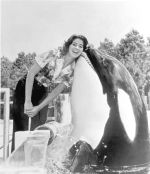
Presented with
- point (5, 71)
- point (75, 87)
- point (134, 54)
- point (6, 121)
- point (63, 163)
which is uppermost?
point (134, 54)

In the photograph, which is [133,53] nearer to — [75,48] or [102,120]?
[75,48]

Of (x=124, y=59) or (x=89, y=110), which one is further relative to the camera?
(x=124, y=59)

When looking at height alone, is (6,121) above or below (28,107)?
below

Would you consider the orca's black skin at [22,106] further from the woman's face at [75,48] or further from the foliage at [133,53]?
the foliage at [133,53]

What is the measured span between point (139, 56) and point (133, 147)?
2.40ft

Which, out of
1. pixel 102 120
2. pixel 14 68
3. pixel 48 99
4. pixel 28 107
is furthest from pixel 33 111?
pixel 102 120

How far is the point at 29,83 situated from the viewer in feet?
8.71

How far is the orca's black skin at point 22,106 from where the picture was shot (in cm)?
265

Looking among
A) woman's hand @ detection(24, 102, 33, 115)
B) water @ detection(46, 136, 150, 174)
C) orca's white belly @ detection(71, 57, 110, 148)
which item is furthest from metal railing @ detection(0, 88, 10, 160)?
orca's white belly @ detection(71, 57, 110, 148)

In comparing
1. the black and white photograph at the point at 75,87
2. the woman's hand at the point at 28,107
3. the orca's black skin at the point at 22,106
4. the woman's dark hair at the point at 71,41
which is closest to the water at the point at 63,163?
the black and white photograph at the point at 75,87

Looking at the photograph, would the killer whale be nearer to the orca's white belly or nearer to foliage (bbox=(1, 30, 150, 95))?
the orca's white belly

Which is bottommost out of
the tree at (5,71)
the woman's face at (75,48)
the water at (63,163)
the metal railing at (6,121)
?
the water at (63,163)

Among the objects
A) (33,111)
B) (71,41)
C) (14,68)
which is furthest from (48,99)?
(71,41)

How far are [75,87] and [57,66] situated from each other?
225 millimetres
